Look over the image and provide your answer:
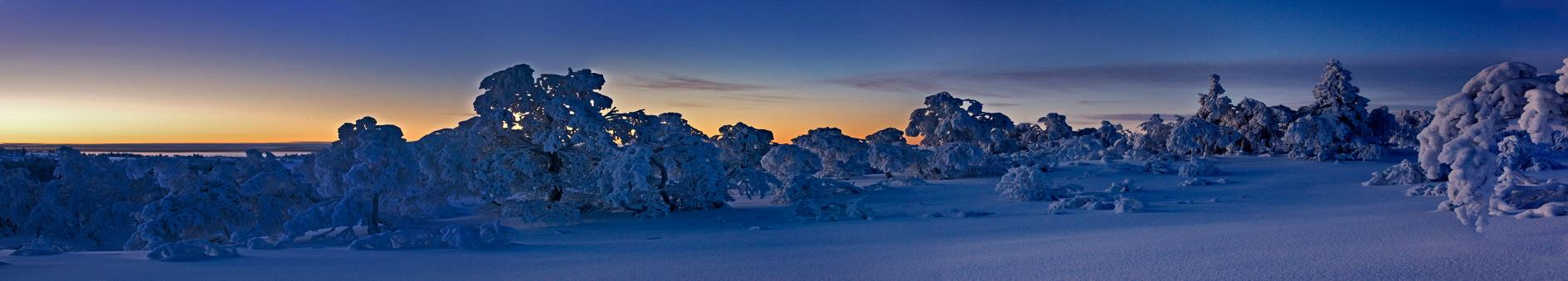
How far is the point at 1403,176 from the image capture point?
16812mm

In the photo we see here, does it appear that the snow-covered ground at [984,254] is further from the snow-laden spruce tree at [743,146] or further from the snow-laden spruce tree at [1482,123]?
the snow-laden spruce tree at [743,146]

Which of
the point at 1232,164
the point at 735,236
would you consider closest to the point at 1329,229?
the point at 735,236

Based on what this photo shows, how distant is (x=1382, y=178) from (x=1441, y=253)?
14139 mm

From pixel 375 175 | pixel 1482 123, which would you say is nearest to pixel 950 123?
pixel 375 175

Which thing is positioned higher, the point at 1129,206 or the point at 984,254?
Result: the point at 1129,206

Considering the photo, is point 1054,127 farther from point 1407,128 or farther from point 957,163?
point 957,163

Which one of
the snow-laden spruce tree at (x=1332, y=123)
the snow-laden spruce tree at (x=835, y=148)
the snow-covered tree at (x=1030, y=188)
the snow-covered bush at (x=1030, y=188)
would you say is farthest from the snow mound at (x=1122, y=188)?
the snow-laden spruce tree at (x=1332, y=123)

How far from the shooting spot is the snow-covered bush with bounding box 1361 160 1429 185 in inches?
652

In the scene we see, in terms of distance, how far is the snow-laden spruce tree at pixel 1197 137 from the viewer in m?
29.1

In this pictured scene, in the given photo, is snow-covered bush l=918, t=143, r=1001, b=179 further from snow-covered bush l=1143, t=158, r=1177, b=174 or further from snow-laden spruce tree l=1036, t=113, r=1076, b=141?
snow-laden spruce tree l=1036, t=113, r=1076, b=141

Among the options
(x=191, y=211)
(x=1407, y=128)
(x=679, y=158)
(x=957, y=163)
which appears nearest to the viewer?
(x=191, y=211)

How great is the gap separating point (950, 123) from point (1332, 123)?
39.8 ft

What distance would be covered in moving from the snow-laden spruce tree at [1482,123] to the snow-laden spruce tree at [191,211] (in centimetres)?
1286

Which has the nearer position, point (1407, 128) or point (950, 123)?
point (950, 123)
